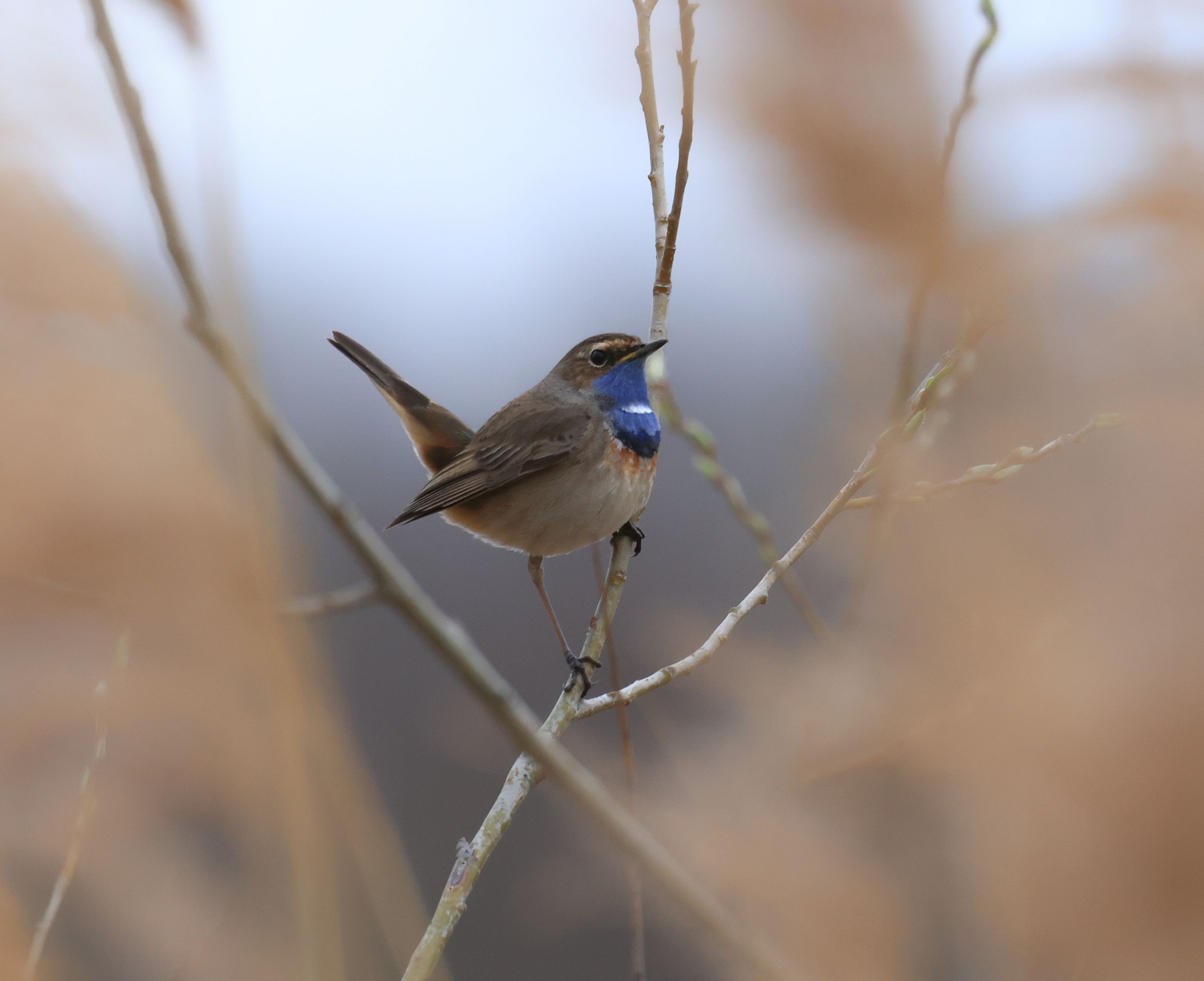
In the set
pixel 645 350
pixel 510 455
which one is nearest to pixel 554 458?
pixel 510 455

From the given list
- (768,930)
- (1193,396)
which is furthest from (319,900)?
(1193,396)

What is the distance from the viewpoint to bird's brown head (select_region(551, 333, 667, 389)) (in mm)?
3988

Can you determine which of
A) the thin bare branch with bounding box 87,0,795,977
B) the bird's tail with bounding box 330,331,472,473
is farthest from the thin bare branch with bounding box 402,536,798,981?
the bird's tail with bounding box 330,331,472,473

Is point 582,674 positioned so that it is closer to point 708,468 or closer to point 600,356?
point 708,468

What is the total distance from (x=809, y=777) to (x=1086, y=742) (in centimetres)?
38

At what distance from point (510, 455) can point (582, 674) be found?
59.5 inches

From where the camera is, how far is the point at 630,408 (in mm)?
3920

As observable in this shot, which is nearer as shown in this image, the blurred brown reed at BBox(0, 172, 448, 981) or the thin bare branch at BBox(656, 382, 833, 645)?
the blurred brown reed at BBox(0, 172, 448, 981)

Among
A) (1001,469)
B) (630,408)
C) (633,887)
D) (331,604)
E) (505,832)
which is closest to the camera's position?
(331,604)

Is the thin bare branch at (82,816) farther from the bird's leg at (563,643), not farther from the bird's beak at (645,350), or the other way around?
the bird's beak at (645,350)

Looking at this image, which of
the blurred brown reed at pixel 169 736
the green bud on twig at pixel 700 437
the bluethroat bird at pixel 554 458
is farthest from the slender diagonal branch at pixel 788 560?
the bluethroat bird at pixel 554 458

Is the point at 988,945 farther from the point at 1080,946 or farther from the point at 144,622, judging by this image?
the point at 144,622

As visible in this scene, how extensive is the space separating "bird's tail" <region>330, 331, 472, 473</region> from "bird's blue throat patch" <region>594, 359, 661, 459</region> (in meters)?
0.72

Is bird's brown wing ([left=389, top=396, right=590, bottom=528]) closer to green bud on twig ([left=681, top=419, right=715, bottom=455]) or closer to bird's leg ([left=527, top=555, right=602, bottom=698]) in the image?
bird's leg ([left=527, top=555, right=602, bottom=698])
